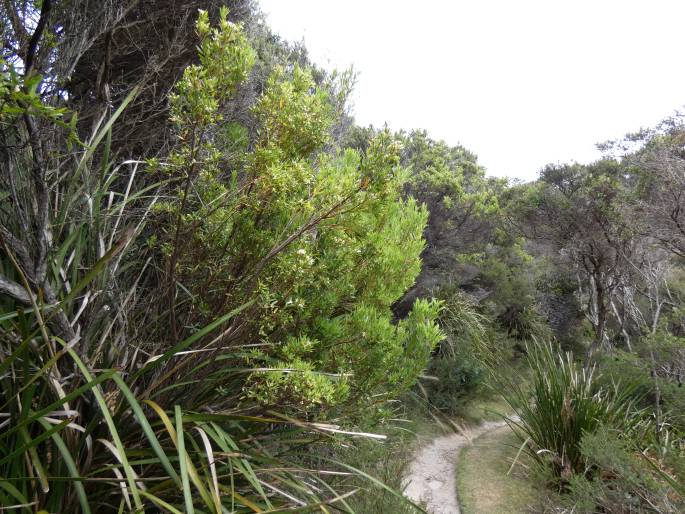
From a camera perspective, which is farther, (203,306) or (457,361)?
(457,361)

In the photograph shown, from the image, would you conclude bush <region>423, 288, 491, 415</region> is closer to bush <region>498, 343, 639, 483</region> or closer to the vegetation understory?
bush <region>498, 343, 639, 483</region>

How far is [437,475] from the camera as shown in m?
5.37

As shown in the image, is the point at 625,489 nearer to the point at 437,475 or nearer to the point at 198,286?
the point at 437,475

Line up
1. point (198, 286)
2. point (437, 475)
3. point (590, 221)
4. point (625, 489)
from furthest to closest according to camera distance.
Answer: point (590, 221), point (437, 475), point (625, 489), point (198, 286)

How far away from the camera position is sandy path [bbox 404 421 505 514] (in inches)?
179

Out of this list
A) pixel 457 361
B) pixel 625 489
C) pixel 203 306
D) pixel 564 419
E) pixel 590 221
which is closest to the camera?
pixel 203 306

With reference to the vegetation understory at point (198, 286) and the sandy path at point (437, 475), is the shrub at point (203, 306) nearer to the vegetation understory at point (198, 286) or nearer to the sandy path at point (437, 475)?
the vegetation understory at point (198, 286)

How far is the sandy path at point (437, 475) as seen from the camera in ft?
15.0

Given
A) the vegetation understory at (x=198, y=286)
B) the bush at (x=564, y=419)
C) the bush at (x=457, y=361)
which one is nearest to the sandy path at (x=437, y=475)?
Result: the bush at (x=457, y=361)

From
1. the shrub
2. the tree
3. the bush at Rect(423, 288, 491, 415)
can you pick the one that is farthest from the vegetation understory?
the tree


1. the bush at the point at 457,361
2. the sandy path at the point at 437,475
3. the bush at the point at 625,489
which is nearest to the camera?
the bush at the point at 625,489

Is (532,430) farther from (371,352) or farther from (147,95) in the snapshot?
(147,95)

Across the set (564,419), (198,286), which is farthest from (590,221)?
(198,286)

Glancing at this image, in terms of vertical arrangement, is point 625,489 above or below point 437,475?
above
